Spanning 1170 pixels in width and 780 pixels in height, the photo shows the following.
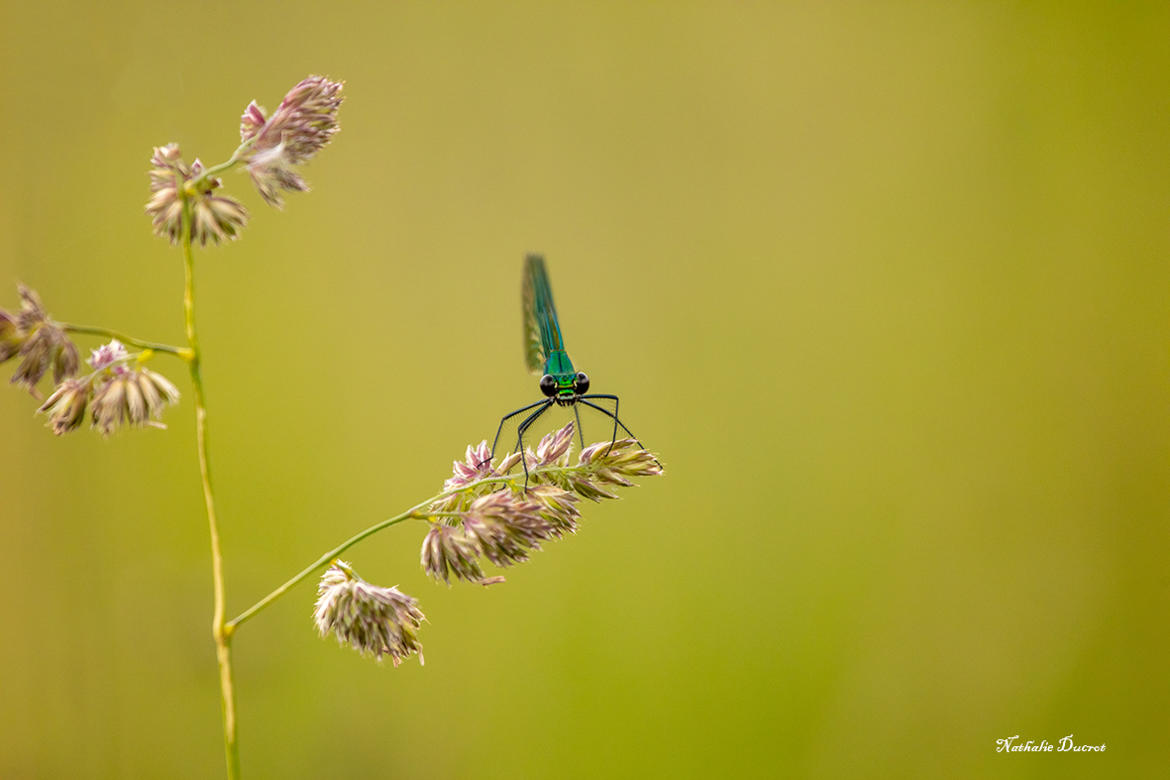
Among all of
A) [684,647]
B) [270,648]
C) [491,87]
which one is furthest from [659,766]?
[491,87]

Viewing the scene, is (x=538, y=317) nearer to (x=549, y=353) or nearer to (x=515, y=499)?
(x=549, y=353)
